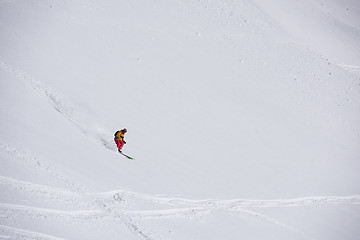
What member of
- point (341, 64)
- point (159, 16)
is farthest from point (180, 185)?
point (341, 64)

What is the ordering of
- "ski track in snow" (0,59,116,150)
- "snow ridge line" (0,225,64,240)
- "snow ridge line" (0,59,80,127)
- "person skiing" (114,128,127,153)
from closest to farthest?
"snow ridge line" (0,225,64,240)
"person skiing" (114,128,127,153)
"ski track in snow" (0,59,116,150)
"snow ridge line" (0,59,80,127)

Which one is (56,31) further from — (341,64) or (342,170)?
(341,64)

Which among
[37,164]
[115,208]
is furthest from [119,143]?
[37,164]

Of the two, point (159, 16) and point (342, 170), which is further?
point (159, 16)

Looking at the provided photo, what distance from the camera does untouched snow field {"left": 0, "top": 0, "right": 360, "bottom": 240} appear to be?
1183 cm

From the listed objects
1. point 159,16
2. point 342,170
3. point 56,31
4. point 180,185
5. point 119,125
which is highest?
point 159,16

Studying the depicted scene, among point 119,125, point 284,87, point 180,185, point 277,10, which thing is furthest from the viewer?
point 277,10

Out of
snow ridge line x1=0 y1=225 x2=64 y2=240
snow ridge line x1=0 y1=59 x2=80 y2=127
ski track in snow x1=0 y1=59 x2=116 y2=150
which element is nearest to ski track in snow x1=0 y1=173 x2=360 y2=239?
snow ridge line x1=0 y1=225 x2=64 y2=240

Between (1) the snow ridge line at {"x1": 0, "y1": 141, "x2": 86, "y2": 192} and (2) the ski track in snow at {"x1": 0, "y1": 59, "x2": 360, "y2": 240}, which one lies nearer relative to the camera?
(2) the ski track in snow at {"x1": 0, "y1": 59, "x2": 360, "y2": 240}

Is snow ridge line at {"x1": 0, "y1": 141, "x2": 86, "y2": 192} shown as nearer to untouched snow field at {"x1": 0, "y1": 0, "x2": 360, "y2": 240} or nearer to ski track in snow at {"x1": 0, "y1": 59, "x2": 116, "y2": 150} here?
untouched snow field at {"x1": 0, "y1": 0, "x2": 360, "y2": 240}

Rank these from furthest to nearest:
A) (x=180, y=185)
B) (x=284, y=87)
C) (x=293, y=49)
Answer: (x=293, y=49), (x=284, y=87), (x=180, y=185)

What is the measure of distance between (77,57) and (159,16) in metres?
6.67

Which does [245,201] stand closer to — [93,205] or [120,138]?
[120,138]

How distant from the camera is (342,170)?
1864cm
